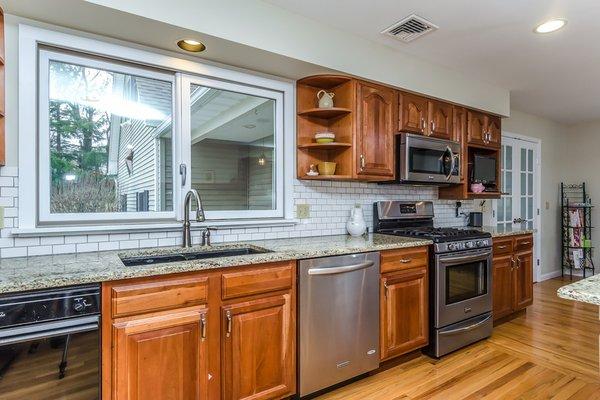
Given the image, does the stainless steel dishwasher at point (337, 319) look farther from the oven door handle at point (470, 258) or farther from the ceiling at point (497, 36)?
the ceiling at point (497, 36)

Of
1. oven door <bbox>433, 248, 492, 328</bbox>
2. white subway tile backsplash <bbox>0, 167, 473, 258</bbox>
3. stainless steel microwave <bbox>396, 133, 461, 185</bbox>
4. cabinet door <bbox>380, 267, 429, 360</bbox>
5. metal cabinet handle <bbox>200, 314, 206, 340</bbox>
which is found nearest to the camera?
metal cabinet handle <bbox>200, 314, 206, 340</bbox>

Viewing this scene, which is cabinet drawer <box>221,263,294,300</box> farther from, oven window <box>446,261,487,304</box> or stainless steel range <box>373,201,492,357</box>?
oven window <box>446,261,487,304</box>

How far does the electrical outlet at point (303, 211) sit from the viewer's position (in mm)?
2785

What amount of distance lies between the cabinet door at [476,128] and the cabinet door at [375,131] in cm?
113

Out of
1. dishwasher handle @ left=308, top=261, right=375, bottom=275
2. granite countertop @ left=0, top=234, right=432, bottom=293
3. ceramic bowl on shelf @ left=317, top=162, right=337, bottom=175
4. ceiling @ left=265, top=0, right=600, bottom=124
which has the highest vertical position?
ceiling @ left=265, top=0, right=600, bottom=124

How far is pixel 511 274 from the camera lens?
11.1 feet

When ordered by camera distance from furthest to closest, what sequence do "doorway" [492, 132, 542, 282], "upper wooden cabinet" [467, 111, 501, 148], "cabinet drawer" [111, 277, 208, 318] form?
"doorway" [492, 132, 542, 282]
"upper wooden cabinet" [467, 111, 501, 148]
"cabinet drawer" [111, 277, 208, 318]

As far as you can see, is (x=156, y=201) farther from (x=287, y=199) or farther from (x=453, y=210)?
(x=453, y=210)

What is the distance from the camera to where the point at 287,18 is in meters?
2.26

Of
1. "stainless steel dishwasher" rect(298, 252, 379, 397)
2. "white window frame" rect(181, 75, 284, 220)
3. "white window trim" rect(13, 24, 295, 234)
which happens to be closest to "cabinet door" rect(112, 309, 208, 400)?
"stainless steel dishwasher" rect(298, 252, 379, 397)

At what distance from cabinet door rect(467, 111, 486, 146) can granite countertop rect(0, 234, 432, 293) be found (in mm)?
1814

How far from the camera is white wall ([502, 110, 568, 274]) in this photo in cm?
519

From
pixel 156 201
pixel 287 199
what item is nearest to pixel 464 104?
pixel 287 199

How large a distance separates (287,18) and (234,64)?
48 centimetres
